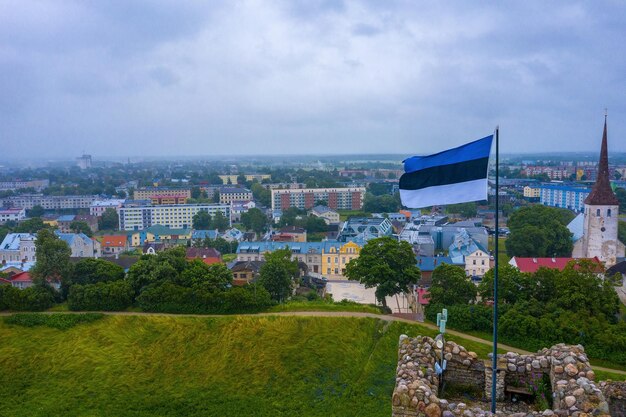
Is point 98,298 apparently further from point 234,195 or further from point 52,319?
point 234,195

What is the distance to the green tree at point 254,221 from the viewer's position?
79.6m

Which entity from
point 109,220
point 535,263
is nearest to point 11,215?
point 109,220

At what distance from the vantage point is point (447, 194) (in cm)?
1049

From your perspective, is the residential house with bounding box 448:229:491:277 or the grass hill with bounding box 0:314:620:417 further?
the residential house with bounding box 448:229:491:277

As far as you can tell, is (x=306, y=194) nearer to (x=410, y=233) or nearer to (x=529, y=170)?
(x=410, y=233)

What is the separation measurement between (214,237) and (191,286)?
38.4 meters

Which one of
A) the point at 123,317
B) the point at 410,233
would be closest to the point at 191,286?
the point at 123,317

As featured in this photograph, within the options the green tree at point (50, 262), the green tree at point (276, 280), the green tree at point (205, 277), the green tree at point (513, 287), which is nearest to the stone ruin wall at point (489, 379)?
the green tree at point (513, 287)

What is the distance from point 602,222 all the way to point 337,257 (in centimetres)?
2347

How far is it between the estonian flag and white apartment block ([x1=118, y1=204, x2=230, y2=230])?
274ft

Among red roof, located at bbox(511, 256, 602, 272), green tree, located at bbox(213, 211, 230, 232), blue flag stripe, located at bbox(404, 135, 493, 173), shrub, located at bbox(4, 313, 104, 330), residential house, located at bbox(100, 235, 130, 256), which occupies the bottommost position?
residential house, located at bbox(100, 235, 130, 256)

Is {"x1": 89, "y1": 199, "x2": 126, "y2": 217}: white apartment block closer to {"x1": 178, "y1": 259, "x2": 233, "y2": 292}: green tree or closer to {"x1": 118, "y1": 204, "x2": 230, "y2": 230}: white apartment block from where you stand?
{"x1": 118, "y1": 204, "x2": 230, "y2": 230}: white apartment block

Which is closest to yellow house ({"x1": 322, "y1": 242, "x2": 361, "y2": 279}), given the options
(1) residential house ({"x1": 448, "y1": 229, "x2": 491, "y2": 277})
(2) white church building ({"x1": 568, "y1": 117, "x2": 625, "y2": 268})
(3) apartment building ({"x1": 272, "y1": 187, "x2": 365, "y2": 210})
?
(1) residential house ({"x1": 448, "y1": 229, "x2": 491, "y2": 277})

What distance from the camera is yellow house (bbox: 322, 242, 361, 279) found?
A: 52.2m
